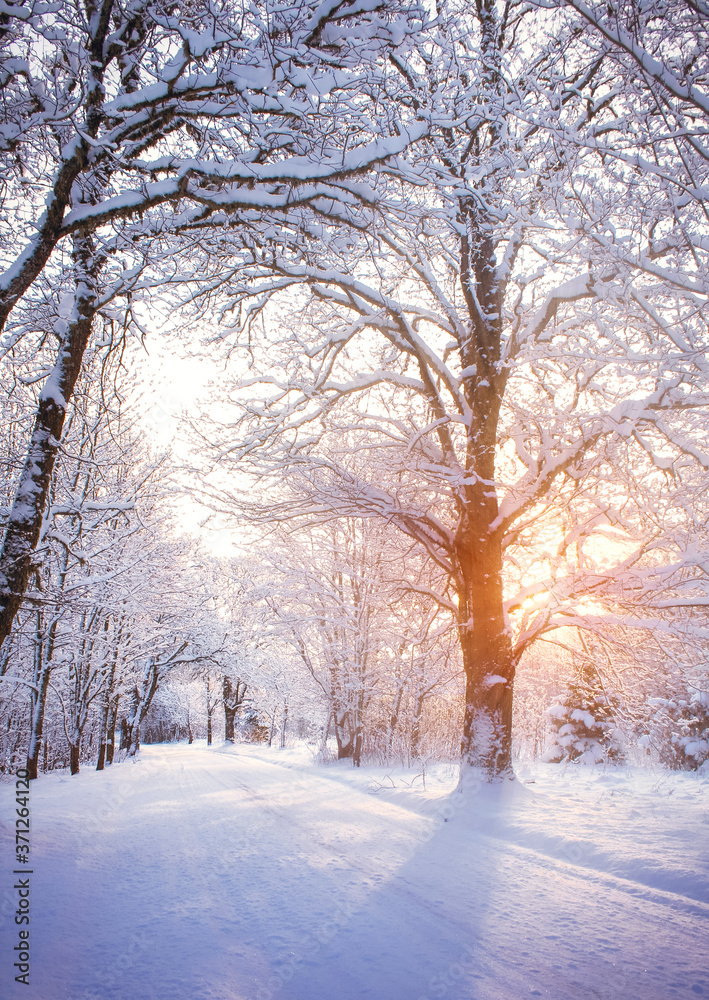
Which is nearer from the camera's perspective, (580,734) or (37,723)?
(37,723)

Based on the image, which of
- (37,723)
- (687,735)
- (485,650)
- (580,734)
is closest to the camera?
(485,650)

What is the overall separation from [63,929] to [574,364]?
712 centimetres

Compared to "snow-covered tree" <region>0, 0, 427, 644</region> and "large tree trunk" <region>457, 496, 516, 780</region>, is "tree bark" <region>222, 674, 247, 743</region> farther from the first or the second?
"snow-covered tree" <region>0, 0, 427, 644</region>

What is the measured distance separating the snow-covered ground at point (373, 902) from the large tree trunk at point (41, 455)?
2.02 metres

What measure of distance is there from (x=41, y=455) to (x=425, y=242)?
14.2 feet

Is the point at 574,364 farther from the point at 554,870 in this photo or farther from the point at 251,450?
the point at 554,870

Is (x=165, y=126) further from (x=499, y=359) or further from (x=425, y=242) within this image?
(x=499, y=359)

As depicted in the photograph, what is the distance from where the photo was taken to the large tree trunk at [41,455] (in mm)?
3521

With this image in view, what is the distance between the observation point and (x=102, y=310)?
4168 millimetres

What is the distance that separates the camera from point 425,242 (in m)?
5.20

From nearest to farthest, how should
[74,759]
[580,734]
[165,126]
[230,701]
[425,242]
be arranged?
[165,126] → [425,242] → [580,734] → [74,759] → [230,701]

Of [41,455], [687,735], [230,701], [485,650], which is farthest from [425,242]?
[230,701]

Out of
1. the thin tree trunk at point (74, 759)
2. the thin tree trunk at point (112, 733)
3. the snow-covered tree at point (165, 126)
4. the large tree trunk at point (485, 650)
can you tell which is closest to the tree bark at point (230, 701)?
the thin tree trunk at point (112, 733)

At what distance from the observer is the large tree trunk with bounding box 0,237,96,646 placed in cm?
352
